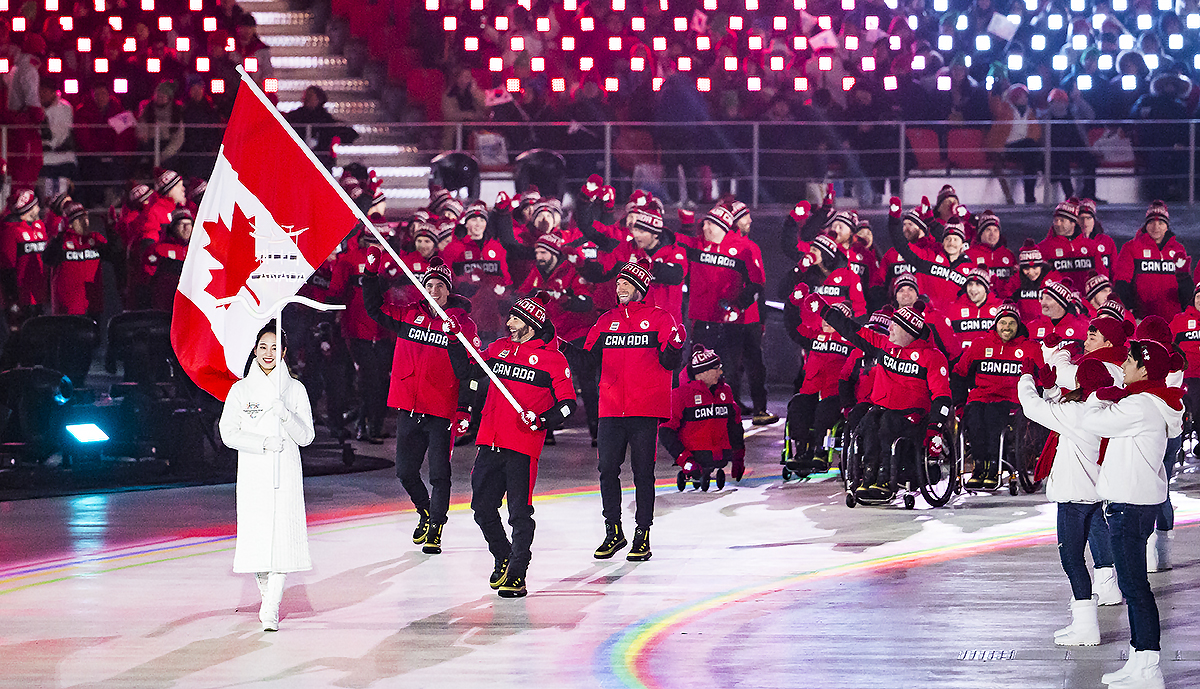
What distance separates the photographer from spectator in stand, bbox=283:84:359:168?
21.9 m

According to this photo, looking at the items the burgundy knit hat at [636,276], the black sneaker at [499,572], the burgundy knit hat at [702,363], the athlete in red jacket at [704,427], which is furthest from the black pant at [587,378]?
the black sneaker at [499,572]

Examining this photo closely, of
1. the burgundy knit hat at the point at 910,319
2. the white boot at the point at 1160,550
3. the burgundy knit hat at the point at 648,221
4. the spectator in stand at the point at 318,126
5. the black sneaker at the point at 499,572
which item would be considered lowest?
the white boot at the point at 1160,550

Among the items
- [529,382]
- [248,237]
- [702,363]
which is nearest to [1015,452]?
[702,363]

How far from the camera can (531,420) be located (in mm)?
10133

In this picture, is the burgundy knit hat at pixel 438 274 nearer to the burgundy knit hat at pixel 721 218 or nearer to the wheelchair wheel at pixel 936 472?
the wheelchair wheel at pixel 936 472

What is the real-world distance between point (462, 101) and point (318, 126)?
185cm

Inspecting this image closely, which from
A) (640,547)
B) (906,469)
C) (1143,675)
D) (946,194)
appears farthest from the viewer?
(946,194)

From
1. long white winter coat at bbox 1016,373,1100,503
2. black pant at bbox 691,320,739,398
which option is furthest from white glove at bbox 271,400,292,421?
black pant at bbox 691,320,739,398

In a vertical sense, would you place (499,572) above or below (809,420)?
below

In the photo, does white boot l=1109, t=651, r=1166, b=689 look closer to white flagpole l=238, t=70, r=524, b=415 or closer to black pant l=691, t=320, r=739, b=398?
white flagpole l=238, t=70, r=524, b=415

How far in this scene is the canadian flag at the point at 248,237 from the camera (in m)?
9.53

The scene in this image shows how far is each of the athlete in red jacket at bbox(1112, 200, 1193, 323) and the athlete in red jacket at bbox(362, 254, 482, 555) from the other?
8.67 m

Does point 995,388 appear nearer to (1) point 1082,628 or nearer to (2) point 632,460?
(2) point 632,460

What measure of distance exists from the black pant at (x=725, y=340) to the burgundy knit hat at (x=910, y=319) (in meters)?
3.83
